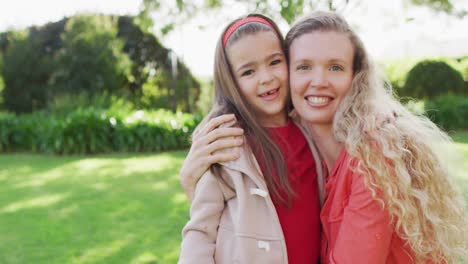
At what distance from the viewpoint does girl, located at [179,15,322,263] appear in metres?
1.89

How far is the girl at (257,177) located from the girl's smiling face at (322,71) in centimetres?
12

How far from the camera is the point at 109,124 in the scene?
10.9 m

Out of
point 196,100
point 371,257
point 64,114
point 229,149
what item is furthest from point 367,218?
point 196,100

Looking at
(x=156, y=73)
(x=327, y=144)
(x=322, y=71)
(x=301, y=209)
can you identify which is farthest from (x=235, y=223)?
(x=156, y=73)

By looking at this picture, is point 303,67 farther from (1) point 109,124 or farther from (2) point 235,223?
(1) point 109,124

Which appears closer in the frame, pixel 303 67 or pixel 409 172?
pixel 409 172

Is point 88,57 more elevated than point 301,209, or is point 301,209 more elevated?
point 88,57

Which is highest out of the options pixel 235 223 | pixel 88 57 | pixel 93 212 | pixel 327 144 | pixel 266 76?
pixel 88 57

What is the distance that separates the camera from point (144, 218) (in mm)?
5762

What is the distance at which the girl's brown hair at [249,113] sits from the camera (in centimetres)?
200

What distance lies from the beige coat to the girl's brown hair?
0.08 metres

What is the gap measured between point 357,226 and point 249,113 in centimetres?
72

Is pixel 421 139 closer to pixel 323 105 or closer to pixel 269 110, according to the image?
pixel 323 105

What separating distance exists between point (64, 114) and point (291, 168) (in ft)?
38.0
